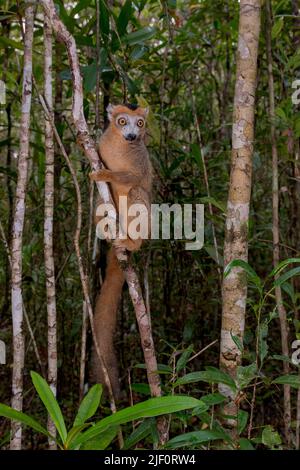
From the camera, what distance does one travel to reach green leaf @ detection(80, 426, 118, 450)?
212cm

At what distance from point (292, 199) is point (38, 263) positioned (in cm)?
251

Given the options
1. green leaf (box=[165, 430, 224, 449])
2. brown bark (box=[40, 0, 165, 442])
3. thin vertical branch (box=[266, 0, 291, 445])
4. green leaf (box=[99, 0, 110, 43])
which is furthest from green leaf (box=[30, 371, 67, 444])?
green leaf (box=[99, 0, 110, 43])

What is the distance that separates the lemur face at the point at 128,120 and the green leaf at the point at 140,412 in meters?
2.51

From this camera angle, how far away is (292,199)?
4.61 m

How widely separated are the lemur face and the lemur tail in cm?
101

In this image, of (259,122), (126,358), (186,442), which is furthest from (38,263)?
(186,442)

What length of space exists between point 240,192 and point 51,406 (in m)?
1.37

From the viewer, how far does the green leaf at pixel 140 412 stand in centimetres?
186

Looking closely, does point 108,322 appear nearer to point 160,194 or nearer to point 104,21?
point 160,194

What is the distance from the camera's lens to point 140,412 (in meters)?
1.88

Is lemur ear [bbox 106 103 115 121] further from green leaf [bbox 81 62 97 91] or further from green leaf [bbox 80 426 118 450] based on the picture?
green leaf [bbox 80 426 118 450]

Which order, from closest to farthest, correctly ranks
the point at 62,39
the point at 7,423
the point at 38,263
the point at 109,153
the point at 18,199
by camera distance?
1. the point at 62,39
2. the point at 18,199
3. the point at 109,153
4. the point at 7,423
5. the point at 38,263

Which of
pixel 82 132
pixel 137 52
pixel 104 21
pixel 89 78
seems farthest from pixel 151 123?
pixel 82 132
